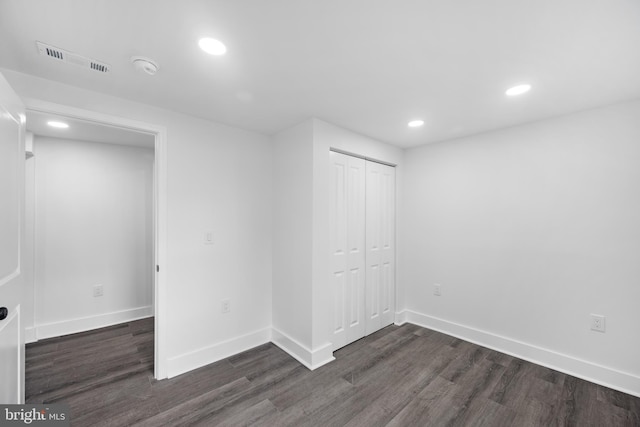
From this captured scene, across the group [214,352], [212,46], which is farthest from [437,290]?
[212,46]

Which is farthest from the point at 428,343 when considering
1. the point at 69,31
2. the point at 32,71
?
the point at 32,71

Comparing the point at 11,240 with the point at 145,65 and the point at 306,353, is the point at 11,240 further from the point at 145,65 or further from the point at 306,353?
the point at 306,353

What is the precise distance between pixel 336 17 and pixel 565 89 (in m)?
1.83

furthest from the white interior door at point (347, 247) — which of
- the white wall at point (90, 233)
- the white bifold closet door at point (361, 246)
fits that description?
the white wall at point (90, 233)

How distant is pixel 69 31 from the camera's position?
52.5 inches

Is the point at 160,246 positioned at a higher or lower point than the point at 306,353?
higher

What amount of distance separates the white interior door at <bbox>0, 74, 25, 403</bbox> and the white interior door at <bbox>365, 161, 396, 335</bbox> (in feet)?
8.96

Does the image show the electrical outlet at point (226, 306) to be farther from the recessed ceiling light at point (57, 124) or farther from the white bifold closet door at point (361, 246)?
the recessed ceiling light at point (57, 124)

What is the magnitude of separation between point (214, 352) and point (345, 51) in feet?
8.94

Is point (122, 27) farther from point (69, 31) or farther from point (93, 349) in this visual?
point (93, 349)

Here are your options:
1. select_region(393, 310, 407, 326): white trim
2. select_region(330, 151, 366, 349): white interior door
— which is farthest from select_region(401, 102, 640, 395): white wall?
select_region(330, 151, 366, 349): white interior door

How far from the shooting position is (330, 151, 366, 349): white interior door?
269 cm

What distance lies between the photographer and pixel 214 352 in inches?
99.0

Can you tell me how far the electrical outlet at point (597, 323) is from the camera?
219 centimetres
